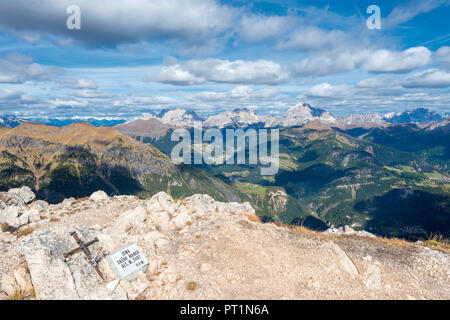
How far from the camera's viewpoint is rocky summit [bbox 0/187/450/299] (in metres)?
16.1

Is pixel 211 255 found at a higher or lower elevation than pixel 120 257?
lower

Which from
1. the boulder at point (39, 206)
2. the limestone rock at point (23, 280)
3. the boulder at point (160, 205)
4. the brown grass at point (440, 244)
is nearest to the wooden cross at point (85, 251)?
the limestone rock at point (23, 280)

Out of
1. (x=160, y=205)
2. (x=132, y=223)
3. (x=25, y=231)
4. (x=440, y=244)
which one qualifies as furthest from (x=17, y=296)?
(x=440, y=244)

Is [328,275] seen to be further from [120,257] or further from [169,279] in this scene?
[120,257]

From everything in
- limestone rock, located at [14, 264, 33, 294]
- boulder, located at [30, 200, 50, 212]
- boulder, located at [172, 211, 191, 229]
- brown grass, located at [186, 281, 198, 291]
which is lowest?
boulder, located at [30, 200, 50, 212]

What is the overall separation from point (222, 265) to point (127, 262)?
7.12m

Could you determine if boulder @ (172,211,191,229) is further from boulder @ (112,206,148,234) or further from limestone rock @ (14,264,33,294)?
limestone rock @ (14,264,33,294)

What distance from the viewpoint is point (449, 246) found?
2675 centimetres

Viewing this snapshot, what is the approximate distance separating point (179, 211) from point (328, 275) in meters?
19.0

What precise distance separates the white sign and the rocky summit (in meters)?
0.40

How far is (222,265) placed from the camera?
19422 millimetres

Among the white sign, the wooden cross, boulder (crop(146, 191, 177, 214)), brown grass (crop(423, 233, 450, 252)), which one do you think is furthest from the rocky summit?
brown grass (crop(423, 233, 450, 252))

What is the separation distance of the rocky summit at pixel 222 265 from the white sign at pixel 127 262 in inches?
15.7
